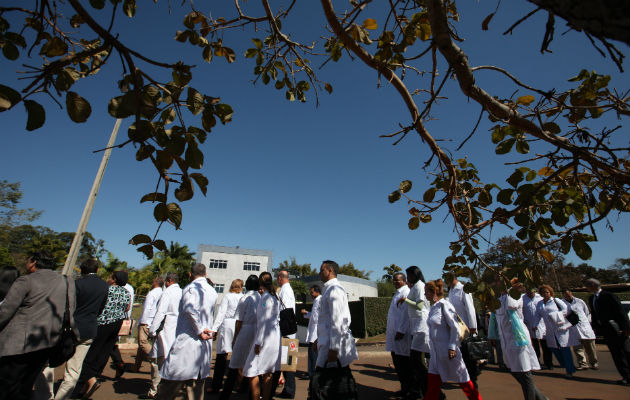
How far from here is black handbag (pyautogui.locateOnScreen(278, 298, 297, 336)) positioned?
4242mm

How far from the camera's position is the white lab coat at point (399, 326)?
15.5ft

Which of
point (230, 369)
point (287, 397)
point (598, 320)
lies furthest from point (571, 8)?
point (598, 320)

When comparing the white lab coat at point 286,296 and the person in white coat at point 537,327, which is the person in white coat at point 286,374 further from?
the person in white coat at point 537,327

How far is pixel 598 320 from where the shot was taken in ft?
18.2

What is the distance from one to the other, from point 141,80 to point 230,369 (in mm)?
3916

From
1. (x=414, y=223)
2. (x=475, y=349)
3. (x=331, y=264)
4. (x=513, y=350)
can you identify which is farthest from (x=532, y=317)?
(x=414, y=223)

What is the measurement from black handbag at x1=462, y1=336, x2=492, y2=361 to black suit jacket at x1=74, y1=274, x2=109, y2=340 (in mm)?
5051

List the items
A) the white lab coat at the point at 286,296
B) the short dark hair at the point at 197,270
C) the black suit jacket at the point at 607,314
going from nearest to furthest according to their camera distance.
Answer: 1. the short dark hair at the point at 197,270
2. the white lab coat at the point at 286,296
3. the black suit jacket at the point at 607,314

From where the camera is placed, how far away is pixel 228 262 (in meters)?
32.3

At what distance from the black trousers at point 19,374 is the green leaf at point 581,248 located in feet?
14.1

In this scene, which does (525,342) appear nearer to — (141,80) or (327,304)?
(327,304)

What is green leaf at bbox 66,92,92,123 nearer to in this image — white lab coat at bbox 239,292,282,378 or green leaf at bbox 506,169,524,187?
green leaf at bbox 506,169,524,187

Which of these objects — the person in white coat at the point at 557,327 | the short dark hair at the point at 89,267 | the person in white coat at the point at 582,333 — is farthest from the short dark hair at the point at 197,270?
the person in white coat at the point at 582,333

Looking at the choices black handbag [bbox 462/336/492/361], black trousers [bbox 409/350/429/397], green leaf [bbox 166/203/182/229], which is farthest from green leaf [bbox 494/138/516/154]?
black trousers [bbox 409/350/429/397]
